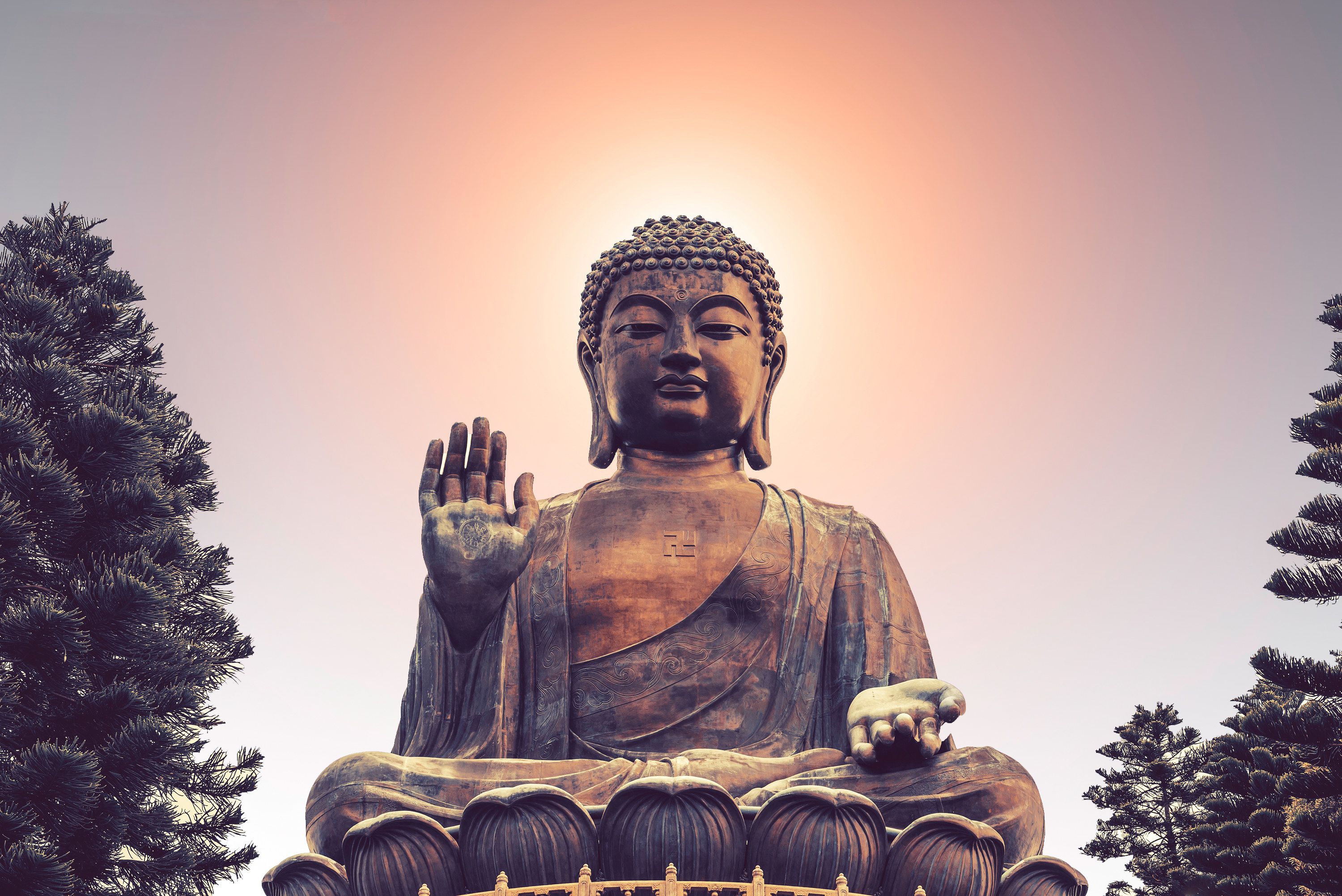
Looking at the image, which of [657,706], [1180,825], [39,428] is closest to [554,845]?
[657,706]

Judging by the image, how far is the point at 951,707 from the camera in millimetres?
6430

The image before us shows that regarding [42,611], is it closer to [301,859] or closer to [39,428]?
[39,428]

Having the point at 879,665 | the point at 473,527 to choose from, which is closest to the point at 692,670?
the point at 879,665

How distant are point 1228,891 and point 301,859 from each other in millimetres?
10874

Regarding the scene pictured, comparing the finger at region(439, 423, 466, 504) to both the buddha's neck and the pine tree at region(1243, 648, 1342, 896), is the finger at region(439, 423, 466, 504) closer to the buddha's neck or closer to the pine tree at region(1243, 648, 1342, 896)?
the buddha's neck

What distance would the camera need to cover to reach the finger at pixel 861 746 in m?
6.34

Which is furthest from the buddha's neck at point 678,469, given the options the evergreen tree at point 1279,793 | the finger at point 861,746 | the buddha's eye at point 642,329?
the evergreen tree at point 1279,793

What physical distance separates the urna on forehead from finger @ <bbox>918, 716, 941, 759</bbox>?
2.93 m

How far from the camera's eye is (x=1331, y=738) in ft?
39.7

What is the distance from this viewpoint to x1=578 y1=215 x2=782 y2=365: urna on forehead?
835 cm

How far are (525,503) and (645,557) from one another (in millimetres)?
1078

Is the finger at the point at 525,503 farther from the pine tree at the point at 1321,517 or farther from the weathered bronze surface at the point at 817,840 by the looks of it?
the pine tree at the point at 1321,517

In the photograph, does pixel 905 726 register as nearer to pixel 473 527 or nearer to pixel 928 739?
pixel 928 739

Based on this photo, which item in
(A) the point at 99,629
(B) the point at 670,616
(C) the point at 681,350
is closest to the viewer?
(B) the point at 670,616
